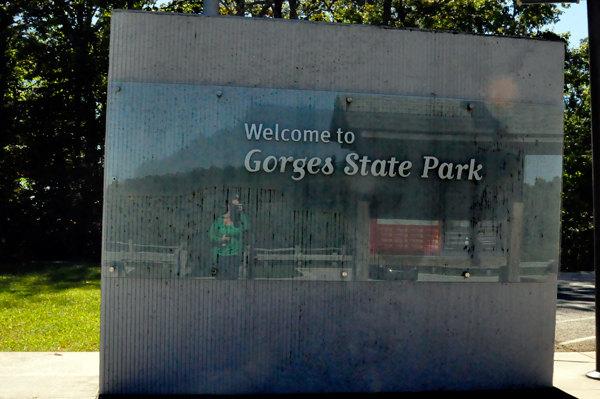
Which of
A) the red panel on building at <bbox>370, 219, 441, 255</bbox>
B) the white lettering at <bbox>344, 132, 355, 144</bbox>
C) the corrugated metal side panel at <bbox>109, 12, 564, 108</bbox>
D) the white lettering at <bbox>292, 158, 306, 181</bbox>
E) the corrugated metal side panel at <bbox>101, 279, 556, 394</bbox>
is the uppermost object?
the corrugated metal side panel at <bbox>109, 12, 564, 108</bbox>

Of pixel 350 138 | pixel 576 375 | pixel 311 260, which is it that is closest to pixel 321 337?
pixel 311 260

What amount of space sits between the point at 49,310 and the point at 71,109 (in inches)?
739

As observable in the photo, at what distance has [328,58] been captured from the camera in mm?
6719

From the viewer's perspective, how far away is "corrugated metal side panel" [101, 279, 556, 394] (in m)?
6.48

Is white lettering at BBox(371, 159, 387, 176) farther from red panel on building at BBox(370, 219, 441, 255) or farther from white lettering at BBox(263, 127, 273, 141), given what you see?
white lettering at BBox(263, 127, 273, 141)

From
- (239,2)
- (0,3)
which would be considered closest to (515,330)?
(239,2)

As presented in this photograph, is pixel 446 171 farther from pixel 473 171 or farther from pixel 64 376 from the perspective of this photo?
pixel 64 376

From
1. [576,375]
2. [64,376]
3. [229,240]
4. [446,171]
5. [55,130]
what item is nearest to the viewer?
[229,240]

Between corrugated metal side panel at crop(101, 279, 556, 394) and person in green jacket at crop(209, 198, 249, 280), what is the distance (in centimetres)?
15

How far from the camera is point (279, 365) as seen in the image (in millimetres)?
6645

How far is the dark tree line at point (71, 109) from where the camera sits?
90.7ft

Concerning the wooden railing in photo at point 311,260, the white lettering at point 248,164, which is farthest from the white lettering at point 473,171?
the white lettering at point 248,164

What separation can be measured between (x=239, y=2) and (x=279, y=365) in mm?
23096

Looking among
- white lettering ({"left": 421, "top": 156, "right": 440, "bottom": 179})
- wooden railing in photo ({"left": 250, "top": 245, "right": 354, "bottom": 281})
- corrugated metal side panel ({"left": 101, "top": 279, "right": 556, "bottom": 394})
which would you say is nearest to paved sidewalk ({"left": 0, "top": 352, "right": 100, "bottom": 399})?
corrugated metal side panel ({"left": 101, "top": 279, "right": 556, "bottom": 394})
